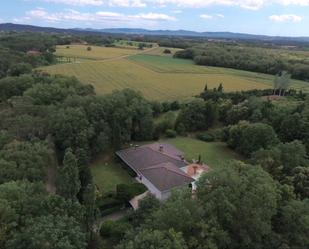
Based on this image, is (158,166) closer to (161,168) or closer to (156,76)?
(161,168)

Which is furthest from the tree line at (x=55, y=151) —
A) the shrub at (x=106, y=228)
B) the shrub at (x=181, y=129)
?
the shrub at (x=181, y=129)

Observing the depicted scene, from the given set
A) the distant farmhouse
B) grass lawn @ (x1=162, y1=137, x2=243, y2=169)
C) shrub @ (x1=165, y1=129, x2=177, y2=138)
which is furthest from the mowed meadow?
the distant farmhouse

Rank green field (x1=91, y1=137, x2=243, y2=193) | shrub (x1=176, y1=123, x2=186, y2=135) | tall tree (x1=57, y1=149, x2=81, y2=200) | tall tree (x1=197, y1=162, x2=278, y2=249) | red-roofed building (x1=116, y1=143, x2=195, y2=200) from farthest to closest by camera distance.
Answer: shrub (x1=176, y1=123, x2=186, y2=135) < green field (x1=91, y1=137, x2=243, y2=193) < red-roofed building (x1=116, y1=143, x2=195, y2=200) < tall tree (x1=57, y1=149, x2=81, y2=200) < tall tree (x1=197, y1=162, x2=278, y2=249)

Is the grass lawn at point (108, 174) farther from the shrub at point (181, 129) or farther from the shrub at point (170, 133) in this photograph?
the shrub at point (181, 129)

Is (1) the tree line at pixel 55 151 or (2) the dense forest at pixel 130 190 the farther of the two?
(1) the tree line at pixel 55 151

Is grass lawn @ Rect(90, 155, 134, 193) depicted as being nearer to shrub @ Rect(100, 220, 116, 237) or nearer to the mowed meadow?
shrub @ Rect(100, 220, 116, 237)

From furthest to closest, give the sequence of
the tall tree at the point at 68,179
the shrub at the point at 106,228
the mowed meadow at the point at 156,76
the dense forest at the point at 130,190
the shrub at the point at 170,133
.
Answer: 1. the mowed meadow at the point at 156,76
2. the shrub at the point at 170,133
3. the tall tree at the point at 68,179
4. the shrub at the point at 106,228
5. the dense forest at the point at 130,190

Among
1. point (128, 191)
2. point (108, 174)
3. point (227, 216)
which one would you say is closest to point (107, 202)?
point (128, 191)
